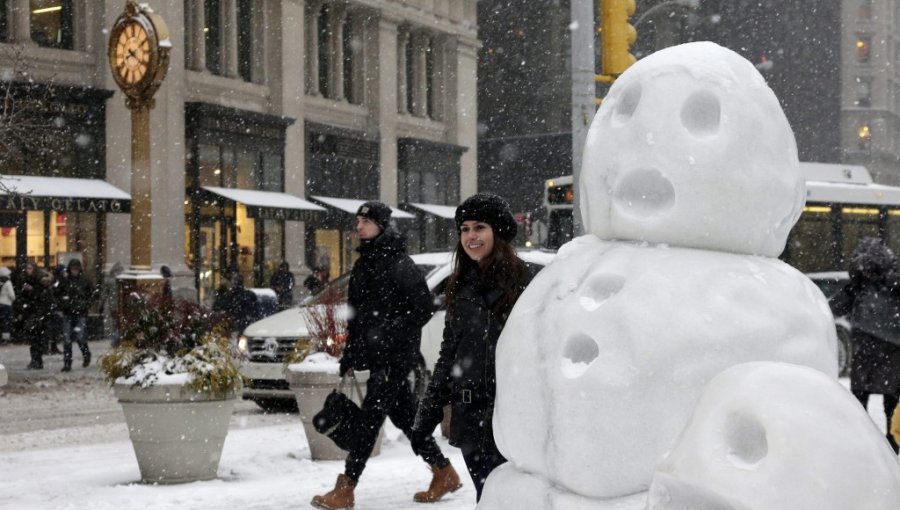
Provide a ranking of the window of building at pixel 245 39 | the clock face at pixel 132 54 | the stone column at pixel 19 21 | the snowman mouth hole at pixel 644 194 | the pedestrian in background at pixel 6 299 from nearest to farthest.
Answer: the snowman mouth hole at pixel 644 194, the clock face at pixel 132 54, the pedestrian in background at pixel 6 299, the stone column at pixel 19 21, the window of building at pixel 245 39

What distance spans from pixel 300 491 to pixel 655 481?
250 inches

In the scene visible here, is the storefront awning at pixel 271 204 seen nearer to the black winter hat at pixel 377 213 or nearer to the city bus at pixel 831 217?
the city bus at pixel 831 217

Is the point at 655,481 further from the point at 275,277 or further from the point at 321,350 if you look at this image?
the point at 275,277

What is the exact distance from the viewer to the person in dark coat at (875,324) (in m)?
9.58

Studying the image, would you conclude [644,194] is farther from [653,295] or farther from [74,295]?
[74,295]

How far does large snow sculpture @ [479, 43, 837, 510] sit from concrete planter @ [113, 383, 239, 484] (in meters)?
4.74

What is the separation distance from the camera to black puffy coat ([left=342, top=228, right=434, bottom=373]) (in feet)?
25.8

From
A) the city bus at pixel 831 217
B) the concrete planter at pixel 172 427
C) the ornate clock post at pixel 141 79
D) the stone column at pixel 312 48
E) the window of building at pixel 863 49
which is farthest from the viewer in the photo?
the window of building at pixel 863 49

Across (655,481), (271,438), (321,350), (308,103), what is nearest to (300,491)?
(321,350)

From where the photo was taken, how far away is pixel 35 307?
70.0ft

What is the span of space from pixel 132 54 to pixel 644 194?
1518cm

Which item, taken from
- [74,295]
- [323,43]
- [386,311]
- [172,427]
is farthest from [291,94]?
[386,311]

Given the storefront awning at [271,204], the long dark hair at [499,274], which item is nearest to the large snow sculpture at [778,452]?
the long dark hair at [499,274]

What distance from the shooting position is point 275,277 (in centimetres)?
2788
